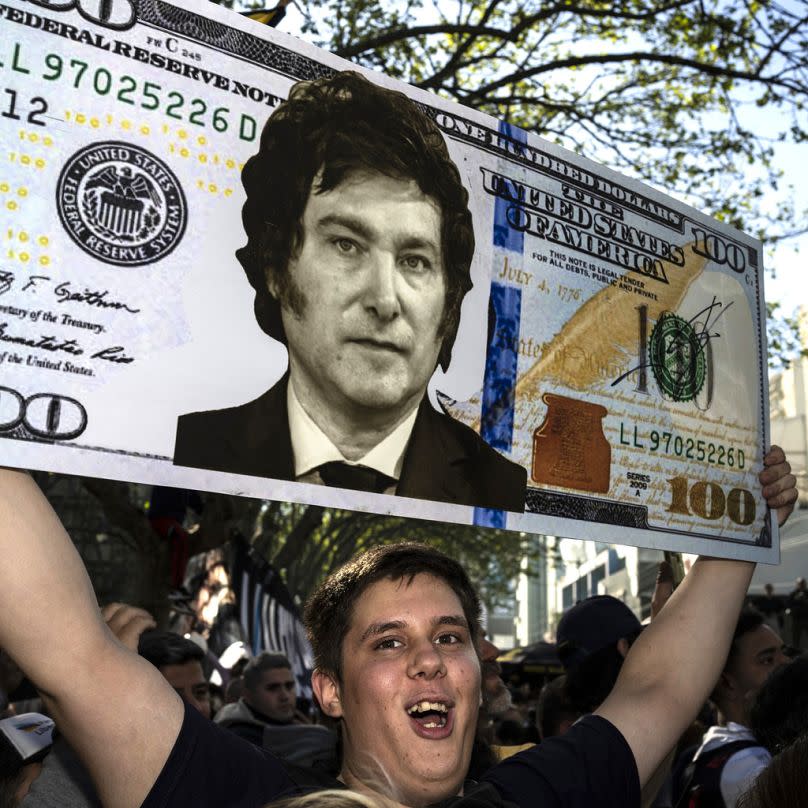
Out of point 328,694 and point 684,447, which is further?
point 684,447

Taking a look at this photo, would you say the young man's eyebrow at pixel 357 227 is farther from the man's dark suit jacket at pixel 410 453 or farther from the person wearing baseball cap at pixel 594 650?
the person wearing baseball cap at pixel 594 650

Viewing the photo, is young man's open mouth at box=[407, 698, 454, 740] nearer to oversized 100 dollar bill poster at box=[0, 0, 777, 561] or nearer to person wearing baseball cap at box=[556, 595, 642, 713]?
oversized 100 dollar bill poster at box=[0, 0, 777, 561]

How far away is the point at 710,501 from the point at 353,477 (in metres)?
1.15

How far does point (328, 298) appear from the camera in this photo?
202 centimetres

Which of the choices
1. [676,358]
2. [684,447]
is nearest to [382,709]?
[684,447]

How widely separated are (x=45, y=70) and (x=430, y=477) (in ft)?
3.57

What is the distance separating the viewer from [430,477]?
2158 millimetres

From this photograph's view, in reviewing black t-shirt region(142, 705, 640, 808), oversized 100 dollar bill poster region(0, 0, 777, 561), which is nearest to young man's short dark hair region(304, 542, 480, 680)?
oversized 100 dollar bill poster region(0, 0, 777, 561)

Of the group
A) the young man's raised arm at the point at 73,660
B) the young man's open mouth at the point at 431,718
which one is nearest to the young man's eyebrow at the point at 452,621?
the young man's open mouth at the point at 431,718

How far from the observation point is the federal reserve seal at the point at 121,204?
1749 millimetres

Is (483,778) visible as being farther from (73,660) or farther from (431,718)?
(73,660)

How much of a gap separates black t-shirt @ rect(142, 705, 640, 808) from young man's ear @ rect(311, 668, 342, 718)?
0.19 meters

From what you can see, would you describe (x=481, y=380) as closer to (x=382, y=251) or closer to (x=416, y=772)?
(x=382, y=251)

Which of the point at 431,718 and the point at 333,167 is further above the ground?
the point at 333,167
